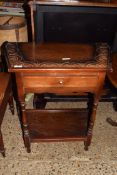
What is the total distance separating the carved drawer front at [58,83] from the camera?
1.24 m

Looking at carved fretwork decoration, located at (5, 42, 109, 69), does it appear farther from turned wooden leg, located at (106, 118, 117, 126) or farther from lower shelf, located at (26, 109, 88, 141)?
turned wooden leg, located at (106, 118, 117, 126)

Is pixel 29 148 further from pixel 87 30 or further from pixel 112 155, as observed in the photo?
pixel 87 30

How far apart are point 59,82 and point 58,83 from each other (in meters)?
0.01

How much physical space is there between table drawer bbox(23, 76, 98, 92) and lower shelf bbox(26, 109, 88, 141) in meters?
0.50

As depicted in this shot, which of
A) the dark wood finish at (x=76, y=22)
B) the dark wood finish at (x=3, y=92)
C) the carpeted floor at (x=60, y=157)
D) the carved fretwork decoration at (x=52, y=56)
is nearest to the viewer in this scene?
the carved fretwork decoration at (x=52, y=56)

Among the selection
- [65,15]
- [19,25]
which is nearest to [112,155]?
[65,15]

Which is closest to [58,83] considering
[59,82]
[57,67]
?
[59,82]

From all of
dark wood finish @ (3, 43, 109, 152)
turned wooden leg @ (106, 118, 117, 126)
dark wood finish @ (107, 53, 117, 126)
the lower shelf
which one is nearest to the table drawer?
dark wood finish @ (3, 43, 109, 152)

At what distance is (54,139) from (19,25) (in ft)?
3.61

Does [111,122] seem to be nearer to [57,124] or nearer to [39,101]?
[57,124]

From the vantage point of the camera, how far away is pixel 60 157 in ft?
5.57

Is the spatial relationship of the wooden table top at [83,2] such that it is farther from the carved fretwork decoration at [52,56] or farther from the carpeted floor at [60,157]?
the carpeted floor at [60,157]

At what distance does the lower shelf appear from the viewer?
164 cm

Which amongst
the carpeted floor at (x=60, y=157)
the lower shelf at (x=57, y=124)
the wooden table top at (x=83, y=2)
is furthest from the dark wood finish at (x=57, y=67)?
the wooden table top at (x=83, y=2)
